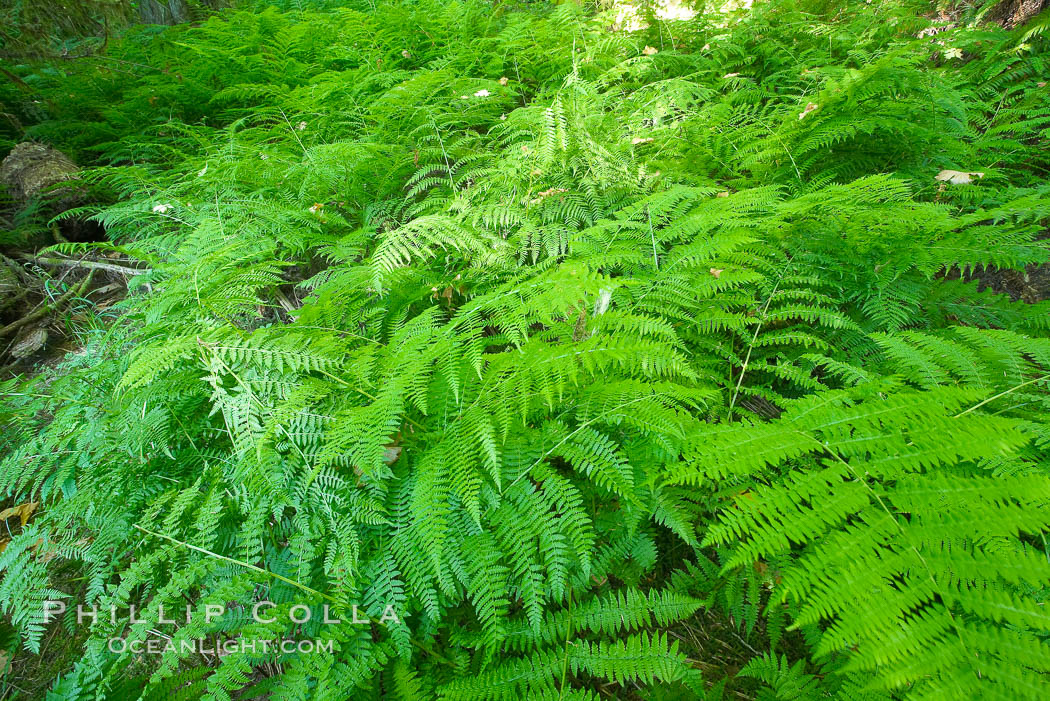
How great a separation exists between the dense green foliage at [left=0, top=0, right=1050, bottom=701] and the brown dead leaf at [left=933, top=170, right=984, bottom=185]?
0.15 feet

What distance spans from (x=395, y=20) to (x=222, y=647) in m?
5.76

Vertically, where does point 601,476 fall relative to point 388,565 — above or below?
above

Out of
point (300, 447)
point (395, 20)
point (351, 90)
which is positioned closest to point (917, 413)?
point (300, 447)

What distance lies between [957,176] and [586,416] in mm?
2767

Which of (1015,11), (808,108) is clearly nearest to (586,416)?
(808,108)

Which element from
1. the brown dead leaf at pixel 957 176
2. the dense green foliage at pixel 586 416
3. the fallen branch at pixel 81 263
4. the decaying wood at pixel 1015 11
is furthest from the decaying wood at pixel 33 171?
the decaying wood at pixel 1015 11

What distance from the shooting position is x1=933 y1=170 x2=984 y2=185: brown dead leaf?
2.51 m

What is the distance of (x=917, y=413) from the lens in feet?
4.37

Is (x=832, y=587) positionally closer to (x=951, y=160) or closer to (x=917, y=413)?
(x=917, y=413)

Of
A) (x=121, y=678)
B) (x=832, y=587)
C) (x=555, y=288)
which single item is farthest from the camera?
(x=555, y=288)

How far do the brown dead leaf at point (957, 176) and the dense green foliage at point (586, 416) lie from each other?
5 centimetres

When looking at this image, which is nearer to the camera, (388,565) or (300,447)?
(388,565)

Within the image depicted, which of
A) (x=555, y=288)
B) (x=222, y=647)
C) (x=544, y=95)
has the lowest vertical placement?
(x=222, y=647)

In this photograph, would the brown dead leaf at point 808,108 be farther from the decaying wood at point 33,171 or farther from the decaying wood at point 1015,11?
the decaying wood at point 33,171
